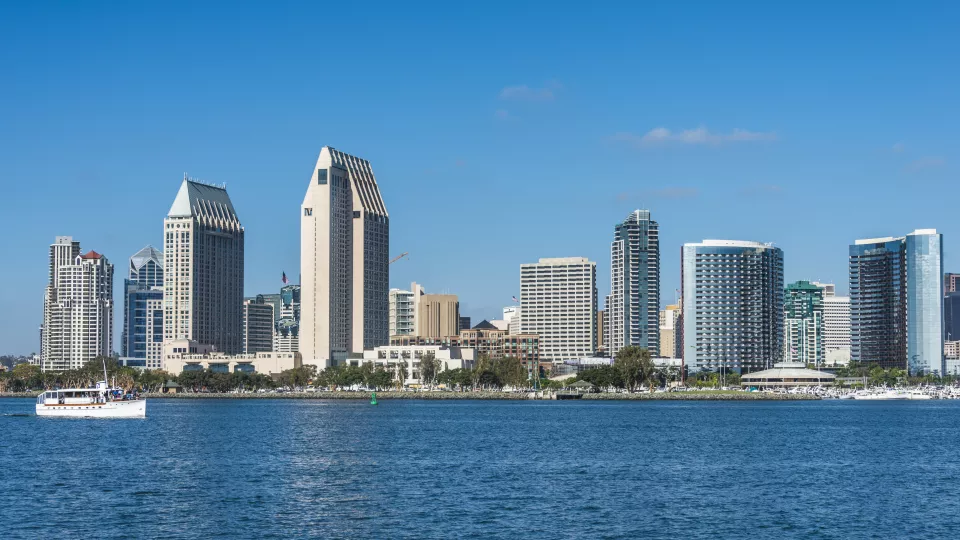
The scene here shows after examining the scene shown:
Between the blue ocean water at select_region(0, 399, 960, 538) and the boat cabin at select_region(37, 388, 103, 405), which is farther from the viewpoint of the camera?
the boat cabin at select_region(37, 388, 103, 405)

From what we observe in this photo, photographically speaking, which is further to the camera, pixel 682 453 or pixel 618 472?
pixel 682 453

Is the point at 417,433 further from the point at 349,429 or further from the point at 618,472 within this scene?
the point at 618,472

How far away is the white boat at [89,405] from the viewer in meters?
170

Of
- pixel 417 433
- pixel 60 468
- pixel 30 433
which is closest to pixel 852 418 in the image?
pixel 417 433

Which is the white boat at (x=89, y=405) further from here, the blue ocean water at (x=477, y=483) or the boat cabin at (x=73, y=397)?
the blue ocean water at (x=477, y=483)

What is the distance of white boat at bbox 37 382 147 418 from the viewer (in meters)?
A: 170

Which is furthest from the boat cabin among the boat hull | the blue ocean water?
the blue ocean water

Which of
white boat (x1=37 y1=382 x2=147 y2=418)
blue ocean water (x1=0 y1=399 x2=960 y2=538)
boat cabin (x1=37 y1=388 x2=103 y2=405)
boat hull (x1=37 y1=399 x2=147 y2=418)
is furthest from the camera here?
boat cabin (x1=37 y1=388 x2=103 y2=405)

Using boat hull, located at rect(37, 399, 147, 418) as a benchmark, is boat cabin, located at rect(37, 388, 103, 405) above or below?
above

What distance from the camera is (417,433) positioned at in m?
138

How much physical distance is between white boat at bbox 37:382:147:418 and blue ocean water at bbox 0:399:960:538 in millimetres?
24035

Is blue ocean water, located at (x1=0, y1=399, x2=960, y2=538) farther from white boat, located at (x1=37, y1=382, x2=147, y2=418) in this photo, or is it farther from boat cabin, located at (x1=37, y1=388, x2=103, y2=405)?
boat cabin, located at (x1=37, y1=388, x2=103, y2=405)

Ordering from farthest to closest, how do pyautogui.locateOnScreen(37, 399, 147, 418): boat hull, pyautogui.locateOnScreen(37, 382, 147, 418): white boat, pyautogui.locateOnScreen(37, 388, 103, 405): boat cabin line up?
1. pyautogui.locateOnScreen(37, 388, 103, 405): boat cabin
2. pyautogui.locateOnScreen(37, 382, 147, 418): white boat
3. pyautogui.locateOnScreen(37, 399, 147, 418): boat hull

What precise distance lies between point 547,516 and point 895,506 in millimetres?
20915
